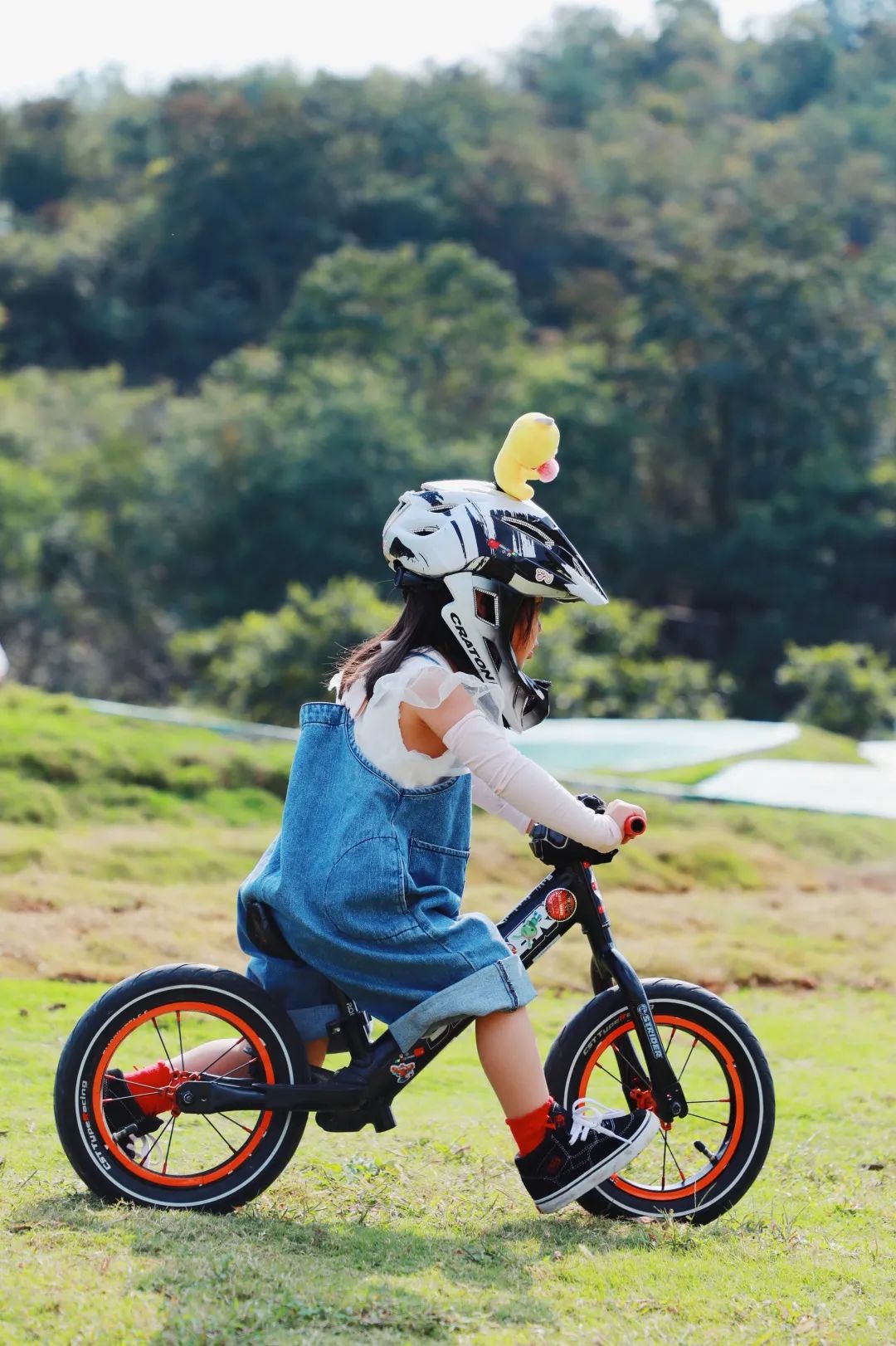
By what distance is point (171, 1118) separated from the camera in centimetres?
311

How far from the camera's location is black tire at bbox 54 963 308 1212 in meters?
3.00

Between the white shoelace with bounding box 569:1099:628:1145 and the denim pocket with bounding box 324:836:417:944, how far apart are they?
0.51 meters

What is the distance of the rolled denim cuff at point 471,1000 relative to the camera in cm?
301

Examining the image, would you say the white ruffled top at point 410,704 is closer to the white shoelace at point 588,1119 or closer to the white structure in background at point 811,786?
the white shoelace at point 588,1119

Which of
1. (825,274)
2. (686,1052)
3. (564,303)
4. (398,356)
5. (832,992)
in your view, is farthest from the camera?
(564,303)

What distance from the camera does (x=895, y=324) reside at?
135 ft

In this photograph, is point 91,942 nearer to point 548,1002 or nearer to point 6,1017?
point 6,1017

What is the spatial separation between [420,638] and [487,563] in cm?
20

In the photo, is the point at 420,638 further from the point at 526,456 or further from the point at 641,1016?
the point at 641,1016

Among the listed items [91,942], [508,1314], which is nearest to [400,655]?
[508,1314]

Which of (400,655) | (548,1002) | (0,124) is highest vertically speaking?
(0,124)

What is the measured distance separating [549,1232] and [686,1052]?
0.51m

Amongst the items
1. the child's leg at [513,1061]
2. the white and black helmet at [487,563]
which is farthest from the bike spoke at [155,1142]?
the white and black helmet at [487,563]

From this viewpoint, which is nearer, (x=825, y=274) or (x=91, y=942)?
(x=91, y=942)
